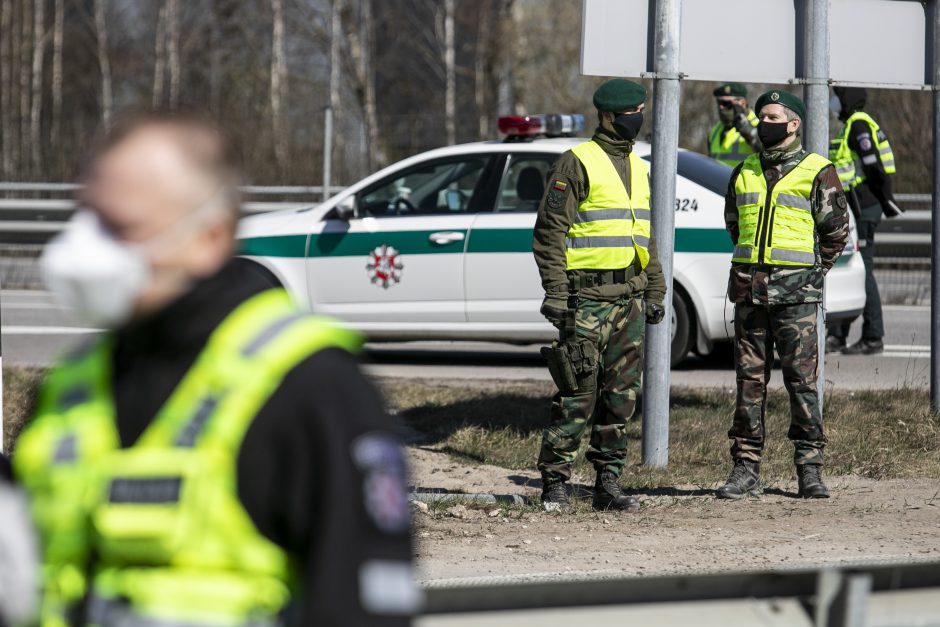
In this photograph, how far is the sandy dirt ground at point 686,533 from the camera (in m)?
5.31

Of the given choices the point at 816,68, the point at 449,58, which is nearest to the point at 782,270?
the point at 816,68

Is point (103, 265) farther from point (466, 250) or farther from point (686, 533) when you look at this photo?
point (466, 250)

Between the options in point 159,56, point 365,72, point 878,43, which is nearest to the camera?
point 878,43

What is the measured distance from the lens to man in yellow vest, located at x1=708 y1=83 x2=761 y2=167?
10766mm

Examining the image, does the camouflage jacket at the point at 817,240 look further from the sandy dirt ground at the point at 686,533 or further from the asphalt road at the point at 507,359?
the asphalt road at the point at 507,359

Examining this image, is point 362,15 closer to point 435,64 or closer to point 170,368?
point 435,64

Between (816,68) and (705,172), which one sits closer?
(816,68)

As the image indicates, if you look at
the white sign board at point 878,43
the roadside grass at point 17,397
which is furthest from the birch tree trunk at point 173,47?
the white sign board at point 878,43

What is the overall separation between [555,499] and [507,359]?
4854mm

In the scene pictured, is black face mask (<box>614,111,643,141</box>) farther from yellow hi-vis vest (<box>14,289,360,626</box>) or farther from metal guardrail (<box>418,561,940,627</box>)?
yellow hi-vis vest (<box>14,289,360,626</box>)

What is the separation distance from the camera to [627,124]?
19.5ft

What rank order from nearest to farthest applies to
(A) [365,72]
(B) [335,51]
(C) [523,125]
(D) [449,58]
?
(C) [523,125]
(A) [365,72]
(D) [449,58]
(B) [335,51]

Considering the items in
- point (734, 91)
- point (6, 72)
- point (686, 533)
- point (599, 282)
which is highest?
point (6, 72)

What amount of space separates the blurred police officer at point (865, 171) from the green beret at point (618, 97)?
179 inches
